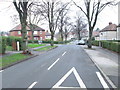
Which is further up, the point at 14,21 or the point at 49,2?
the point at 49,2

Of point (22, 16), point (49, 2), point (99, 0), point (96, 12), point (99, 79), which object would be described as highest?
point (49, 2)

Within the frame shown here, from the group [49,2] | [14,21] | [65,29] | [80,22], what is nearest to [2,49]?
[49,2]

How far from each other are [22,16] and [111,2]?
1452 cm

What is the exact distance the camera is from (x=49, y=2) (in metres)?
34.3

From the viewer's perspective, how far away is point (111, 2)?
23.6 m

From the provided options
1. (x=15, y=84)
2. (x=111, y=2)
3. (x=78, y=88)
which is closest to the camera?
(x=78, y=88)

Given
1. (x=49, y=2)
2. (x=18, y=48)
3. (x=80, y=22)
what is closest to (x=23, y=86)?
→ (x=18, y=48)

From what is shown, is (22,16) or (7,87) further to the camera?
(22,16)

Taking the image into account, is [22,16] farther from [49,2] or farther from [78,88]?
[49,2]

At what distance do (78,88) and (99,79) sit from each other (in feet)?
5.89

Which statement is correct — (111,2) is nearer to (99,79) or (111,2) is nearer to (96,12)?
(96,12)

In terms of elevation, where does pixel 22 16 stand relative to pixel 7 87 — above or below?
above

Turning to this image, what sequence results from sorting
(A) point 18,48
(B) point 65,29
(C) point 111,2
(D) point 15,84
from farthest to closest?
1. (B) point 65,29
2. (C) point 111,2
3. (A) point 18,48
4. (D) point 15,84

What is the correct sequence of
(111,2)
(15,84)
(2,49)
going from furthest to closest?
1. (111,2)
2. (2,49)
3. (15,84)
